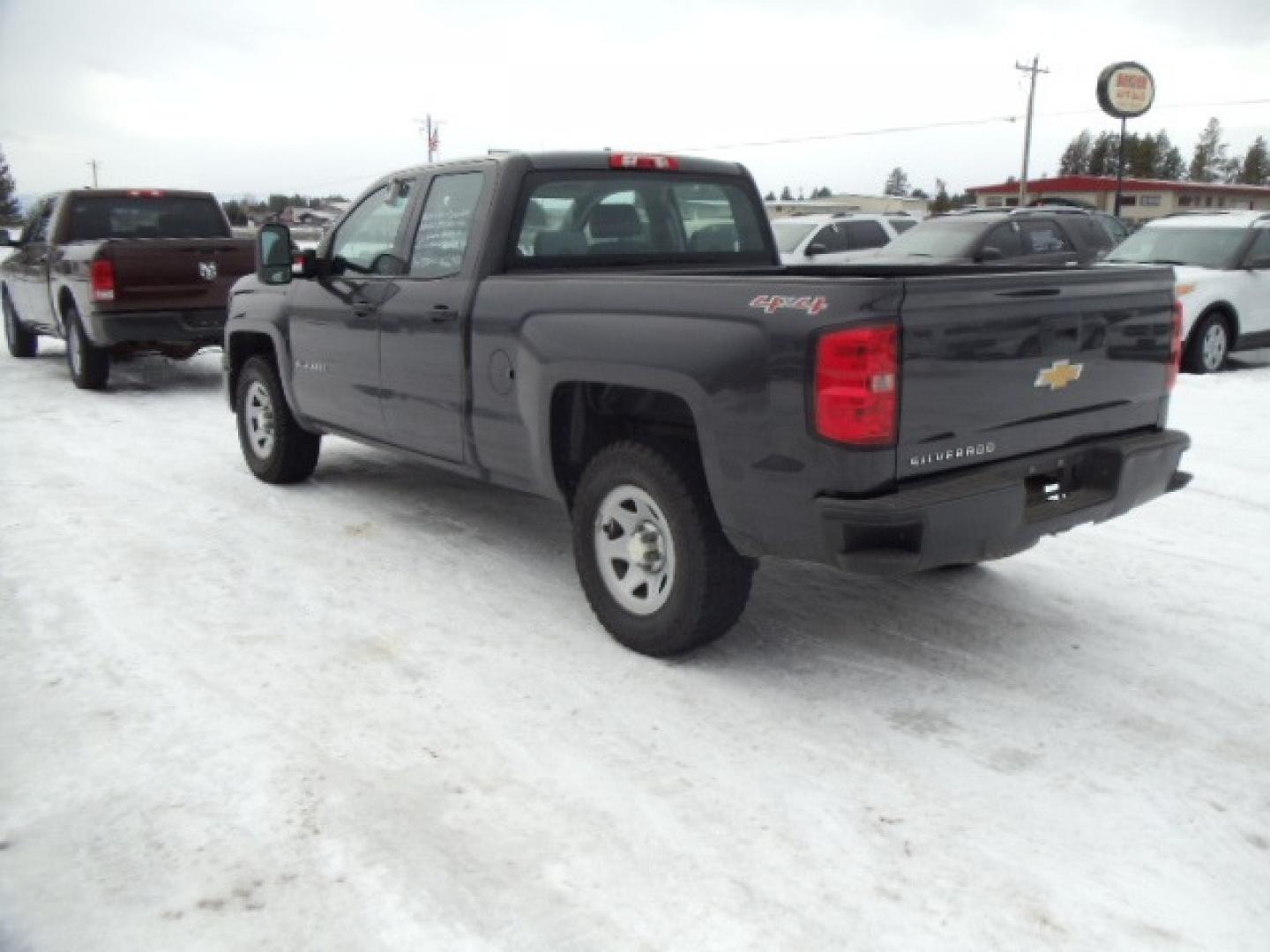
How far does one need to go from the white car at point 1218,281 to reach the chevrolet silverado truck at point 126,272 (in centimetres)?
927

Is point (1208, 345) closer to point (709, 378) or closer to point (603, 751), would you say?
point (709, 378)

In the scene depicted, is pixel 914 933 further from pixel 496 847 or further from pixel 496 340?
pixel 496 340

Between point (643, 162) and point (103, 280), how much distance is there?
6758mm

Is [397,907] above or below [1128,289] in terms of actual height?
below

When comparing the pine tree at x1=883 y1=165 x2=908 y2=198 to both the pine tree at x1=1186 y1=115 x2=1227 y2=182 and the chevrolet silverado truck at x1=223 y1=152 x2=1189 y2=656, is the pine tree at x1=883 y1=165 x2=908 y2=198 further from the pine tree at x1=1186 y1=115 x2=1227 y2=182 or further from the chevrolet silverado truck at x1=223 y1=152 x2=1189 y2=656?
the chevrolet silverado truck at x1=223 y1=152 x2=1189 y2=656

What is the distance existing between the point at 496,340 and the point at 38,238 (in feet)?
32.5

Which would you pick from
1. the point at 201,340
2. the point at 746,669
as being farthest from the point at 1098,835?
the point at 201,340

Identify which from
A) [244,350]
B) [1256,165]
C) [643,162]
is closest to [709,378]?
[643,162]

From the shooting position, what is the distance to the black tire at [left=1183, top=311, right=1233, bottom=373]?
1094cm

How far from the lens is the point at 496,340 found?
4.45 meters

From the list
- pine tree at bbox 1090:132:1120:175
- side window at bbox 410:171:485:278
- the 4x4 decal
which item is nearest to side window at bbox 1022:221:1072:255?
side window at bbox 410:171:485:278

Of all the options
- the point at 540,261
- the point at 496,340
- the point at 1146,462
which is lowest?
the point at 1146,462

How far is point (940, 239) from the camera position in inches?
509

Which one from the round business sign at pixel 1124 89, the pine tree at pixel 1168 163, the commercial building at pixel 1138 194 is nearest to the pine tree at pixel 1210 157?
the pine tree at pixel 1168 163
